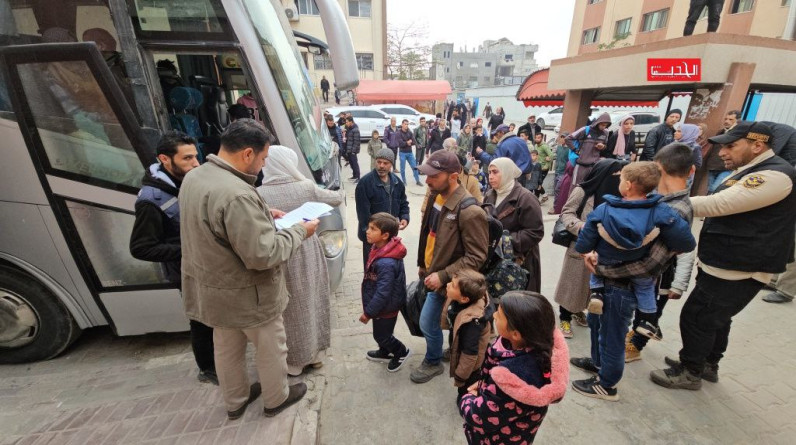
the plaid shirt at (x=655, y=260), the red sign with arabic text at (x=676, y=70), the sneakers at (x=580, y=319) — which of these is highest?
the red sign with arabic text at (x=676, y=70)

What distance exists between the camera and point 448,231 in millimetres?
2414

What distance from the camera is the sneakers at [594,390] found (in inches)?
104

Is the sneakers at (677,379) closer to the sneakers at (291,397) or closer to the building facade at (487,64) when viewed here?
the sneakers at (291,397)

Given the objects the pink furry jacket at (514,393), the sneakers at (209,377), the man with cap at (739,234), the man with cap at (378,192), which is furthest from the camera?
the man with cap at (378,192)

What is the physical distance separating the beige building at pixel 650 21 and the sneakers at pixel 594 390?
67.6 ft

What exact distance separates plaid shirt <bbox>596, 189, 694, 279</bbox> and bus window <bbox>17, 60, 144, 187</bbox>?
354 centimetres

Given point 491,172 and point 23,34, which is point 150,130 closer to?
point 23,34

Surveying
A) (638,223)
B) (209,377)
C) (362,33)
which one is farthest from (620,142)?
(362,33)

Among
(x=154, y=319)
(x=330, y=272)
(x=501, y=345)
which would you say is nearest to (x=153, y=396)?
(x=154, y=319)

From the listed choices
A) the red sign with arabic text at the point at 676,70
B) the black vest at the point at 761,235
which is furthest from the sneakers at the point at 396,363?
the red sign with arabic text at the point at 676,70

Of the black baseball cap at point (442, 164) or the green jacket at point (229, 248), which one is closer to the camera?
the green jacket at point (229, 248)

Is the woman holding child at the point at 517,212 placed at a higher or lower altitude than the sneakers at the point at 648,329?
higher

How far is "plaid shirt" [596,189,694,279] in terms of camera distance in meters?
2.32

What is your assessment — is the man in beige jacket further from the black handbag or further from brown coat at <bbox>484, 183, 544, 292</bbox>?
the black handbag
